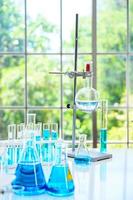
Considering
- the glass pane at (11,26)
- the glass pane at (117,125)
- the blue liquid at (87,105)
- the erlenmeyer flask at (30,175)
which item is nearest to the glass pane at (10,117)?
the glass pane at (11,26)

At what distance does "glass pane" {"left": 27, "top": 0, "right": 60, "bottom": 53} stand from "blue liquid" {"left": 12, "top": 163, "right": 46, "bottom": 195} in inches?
108

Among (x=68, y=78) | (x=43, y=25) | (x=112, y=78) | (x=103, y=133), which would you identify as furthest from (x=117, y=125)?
(x=103, y=133)

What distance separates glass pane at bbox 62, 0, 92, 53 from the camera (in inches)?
149

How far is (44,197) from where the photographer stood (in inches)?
44.6

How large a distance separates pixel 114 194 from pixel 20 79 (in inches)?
113

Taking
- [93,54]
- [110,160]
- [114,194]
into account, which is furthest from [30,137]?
[93,54]

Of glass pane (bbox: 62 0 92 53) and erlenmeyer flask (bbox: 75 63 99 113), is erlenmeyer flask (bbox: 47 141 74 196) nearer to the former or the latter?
erlenmeyer flask (bbox: 75 63 99 113)

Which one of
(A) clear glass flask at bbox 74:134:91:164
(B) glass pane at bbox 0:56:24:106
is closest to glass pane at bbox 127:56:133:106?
(B) glass pane at bbox 0:56:24:106

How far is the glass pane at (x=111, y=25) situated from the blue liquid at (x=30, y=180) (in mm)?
2784

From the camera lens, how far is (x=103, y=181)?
1.30 metres

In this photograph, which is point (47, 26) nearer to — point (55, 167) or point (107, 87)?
point (107, 87)

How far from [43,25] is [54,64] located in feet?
1.31

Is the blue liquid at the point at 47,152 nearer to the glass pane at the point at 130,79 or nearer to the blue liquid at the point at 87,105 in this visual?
the blue liquid at the point at 87,105

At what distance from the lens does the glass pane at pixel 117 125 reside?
3.90 meters
